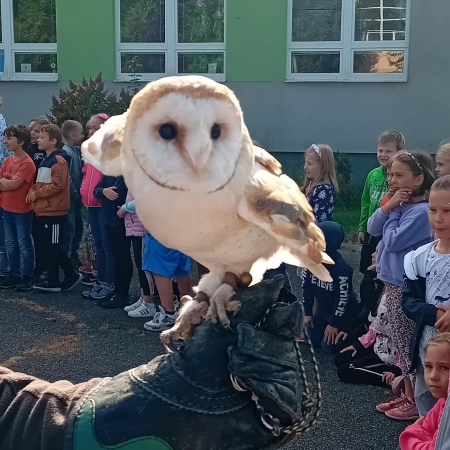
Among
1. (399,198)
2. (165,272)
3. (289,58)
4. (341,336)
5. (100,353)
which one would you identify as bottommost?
(100,353)

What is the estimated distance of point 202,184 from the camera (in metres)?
1.73

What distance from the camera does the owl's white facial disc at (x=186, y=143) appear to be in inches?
67.9

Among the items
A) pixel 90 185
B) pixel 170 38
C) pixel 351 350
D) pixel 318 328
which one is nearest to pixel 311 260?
pixel 351 350

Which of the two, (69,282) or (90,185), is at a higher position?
(90,185)

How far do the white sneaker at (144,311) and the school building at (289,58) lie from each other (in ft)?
17.1

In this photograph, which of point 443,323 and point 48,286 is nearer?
point 443,323

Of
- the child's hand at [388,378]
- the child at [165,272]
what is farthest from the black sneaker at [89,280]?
the child's hand at [388,378]

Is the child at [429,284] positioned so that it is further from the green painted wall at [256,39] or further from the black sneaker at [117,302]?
the green painted wall at [256,39]

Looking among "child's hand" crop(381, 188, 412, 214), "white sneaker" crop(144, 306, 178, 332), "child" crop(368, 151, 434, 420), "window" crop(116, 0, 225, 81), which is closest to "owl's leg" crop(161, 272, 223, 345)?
"child" crop(368, 151, 434, 420)

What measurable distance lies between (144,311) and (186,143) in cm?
354

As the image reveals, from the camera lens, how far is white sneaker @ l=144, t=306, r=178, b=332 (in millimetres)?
4754

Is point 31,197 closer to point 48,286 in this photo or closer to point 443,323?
point 48,286

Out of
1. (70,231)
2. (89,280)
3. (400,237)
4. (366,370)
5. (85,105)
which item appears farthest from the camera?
(85,105)

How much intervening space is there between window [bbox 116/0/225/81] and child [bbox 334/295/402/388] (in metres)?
6.69
